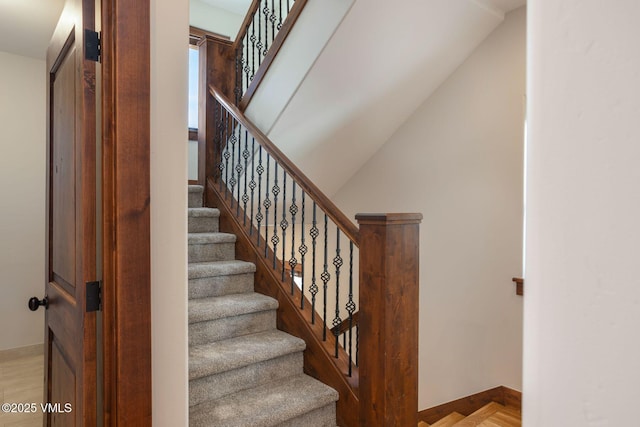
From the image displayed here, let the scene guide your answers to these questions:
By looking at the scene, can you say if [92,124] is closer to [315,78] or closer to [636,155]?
[636,155]

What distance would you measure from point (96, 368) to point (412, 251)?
55.4 inches

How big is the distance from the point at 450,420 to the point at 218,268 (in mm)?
2240

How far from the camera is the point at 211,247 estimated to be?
2836 mm

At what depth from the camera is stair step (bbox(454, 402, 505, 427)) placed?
8.80 feet

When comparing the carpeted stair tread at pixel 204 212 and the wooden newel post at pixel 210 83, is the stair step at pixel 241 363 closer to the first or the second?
the carpeted stair tread at pixel 204 212

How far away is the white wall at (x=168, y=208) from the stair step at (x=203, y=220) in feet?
6.25

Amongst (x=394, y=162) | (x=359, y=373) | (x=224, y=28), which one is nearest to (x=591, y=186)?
(x=359, y=373)

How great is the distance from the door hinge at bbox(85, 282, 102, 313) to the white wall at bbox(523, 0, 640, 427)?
45.7 inches

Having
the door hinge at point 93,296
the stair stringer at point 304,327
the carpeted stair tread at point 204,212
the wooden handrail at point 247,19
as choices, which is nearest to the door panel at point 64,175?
the door hinge at point 93,296

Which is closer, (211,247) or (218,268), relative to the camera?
(218,268)

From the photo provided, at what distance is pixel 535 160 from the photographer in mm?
223

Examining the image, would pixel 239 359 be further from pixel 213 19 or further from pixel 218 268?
pixel 213 19

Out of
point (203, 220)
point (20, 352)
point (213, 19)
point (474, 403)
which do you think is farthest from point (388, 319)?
point (213, 19)

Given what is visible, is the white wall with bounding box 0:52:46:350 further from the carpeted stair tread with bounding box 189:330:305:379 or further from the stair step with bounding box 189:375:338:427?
the stair step with bounding box 189:375:338:427
